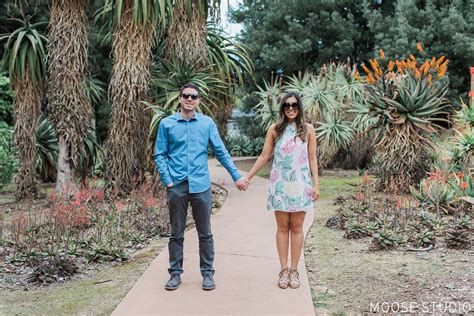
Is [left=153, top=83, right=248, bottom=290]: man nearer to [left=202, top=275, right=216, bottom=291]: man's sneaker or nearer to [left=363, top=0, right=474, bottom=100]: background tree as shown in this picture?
[left=202, top=275, right=216, bottom=291]: man's sneaker

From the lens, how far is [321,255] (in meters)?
6.02

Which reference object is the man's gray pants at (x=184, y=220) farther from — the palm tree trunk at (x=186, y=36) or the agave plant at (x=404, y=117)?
the palm tree trunk at (x=186, y=36)

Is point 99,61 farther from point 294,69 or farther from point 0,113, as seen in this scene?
point 294,69

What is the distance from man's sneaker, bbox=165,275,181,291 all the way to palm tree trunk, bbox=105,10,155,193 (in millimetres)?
4898

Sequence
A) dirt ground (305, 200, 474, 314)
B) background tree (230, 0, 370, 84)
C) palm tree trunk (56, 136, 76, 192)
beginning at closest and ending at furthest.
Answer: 1. dirt ground (305, 200, 474, 314)
2. palm tree trunk (56, 136, 76, 192)
3. background tree (230, 0, 370, 84)

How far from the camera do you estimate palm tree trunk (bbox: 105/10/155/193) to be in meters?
9.62

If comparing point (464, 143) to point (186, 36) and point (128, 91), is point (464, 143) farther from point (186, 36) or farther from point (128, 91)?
point (128, 91)

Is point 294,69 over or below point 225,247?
over

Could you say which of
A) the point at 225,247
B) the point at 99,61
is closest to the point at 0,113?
the point at 99,61

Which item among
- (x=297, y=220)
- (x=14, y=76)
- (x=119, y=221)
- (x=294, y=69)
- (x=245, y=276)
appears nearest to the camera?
(x=297, y=220)

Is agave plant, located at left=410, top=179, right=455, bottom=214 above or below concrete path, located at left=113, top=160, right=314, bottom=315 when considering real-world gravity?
above

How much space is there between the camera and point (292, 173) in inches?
185

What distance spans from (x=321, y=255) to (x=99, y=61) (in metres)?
15.1

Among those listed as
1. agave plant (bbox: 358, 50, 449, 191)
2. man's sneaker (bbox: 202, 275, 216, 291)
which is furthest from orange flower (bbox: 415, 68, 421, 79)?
man's sneaker (bbox: 202, 275, 216, 291)
